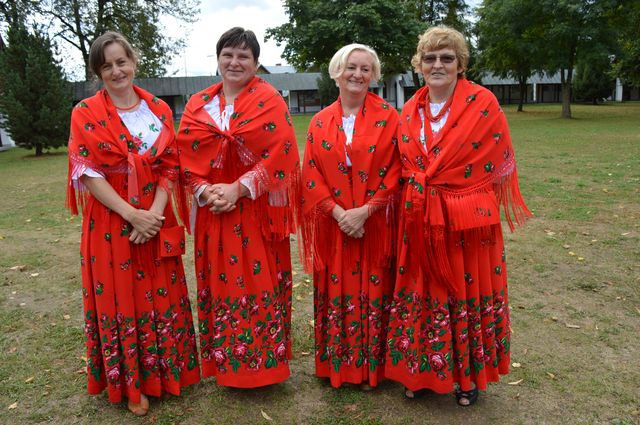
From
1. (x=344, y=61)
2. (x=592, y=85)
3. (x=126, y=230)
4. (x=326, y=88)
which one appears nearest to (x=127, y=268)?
(x=126, y=230)

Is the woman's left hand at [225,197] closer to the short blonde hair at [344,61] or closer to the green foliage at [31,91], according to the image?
the short blonde hair at [344,61]

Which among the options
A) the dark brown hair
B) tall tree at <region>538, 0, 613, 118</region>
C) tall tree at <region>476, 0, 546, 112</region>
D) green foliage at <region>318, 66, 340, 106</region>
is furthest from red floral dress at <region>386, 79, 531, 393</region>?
green foliage at <region>318, 66, 340, 106</region>

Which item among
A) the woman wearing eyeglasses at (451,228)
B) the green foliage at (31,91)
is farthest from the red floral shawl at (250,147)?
the green foliage at (31,91)

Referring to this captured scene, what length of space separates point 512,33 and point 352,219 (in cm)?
2613

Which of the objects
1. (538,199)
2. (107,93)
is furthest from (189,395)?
(538,199)

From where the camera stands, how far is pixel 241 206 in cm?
295

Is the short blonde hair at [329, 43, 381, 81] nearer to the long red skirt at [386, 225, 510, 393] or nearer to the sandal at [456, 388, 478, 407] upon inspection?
the long red skirt at [386, 225, 510, 393]

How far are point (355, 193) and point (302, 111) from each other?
46179 mm

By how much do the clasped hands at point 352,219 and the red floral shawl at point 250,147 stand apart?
1.09 feet

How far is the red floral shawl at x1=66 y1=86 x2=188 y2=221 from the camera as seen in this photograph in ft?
8.93

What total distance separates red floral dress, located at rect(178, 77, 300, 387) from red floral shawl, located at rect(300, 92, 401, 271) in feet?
0.54

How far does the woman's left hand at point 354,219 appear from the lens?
2869 mm

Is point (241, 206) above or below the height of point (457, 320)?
above

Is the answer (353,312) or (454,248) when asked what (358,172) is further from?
(353,312)
